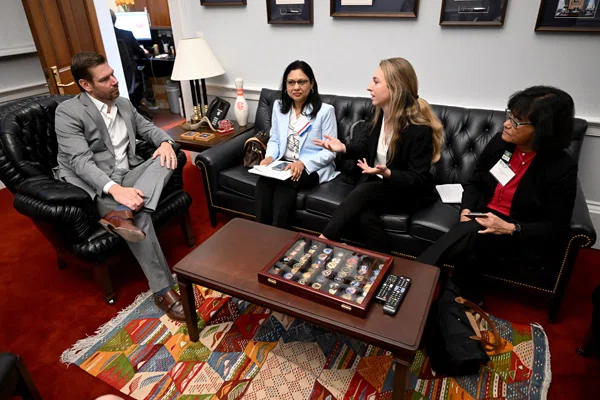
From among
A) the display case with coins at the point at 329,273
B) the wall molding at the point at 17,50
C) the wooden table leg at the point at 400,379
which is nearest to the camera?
the wooden table leg at the point at 400,379

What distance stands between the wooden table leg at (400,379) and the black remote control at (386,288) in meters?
0.21

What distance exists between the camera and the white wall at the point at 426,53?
7.32 ft

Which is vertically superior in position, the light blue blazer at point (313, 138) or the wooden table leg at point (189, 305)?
the light blue blazer at point (313, 138)

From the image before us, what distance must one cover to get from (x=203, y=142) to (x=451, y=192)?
1.72 metres

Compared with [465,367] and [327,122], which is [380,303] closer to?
[465,367]

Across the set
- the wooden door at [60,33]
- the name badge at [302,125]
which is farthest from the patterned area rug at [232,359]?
the wooden door at [60,33]

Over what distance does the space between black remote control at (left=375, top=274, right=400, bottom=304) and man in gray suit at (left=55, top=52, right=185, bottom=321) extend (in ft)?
3.60

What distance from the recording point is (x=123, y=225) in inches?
75.2

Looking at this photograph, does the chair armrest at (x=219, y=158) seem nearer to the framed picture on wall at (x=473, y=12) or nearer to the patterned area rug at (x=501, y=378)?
the framed picture on wall at (x=473, y=12)

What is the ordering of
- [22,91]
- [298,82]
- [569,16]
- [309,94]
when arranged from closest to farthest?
1. [569,16]
2. [298,82]
3. [309,94]
4. [22,91]

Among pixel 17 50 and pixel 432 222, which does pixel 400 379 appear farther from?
pixel 17 50

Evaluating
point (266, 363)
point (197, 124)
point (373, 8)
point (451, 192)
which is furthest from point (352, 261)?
point (197, 124)

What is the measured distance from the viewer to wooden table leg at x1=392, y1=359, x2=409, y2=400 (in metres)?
1.30

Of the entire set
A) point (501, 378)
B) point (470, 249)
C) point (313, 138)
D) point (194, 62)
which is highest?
point (194, 62)
